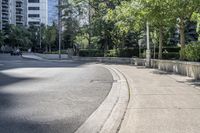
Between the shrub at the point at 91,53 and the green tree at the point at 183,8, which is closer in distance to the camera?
the green tree at the point at 183,8

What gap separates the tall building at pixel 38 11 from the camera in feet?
590

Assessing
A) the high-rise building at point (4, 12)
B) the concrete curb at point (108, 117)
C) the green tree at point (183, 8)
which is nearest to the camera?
the concrete curb at point (108, 117)

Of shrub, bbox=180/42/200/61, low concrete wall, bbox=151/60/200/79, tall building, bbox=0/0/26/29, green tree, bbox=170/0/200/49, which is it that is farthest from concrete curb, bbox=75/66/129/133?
tall building, bbox=0/0/26/29

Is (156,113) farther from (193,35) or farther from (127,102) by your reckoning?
(193,35)

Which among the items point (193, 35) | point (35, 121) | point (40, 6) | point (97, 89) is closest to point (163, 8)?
point (97, 89)

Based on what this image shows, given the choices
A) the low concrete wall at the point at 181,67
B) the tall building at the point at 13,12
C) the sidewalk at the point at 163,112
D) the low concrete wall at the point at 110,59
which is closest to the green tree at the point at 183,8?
the low concrete wall at the point at 181,67

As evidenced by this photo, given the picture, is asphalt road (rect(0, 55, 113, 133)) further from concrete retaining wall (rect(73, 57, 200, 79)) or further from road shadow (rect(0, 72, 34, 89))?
concrete retaining wall (rect(73, 57, 200, 79))

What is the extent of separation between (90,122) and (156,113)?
77.7 inches

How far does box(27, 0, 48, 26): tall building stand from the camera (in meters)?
180

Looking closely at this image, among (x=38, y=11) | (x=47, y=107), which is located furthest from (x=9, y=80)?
(x=38, y=11)

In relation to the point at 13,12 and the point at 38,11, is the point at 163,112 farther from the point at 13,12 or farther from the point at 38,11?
the point at 13,12

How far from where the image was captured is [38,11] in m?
181

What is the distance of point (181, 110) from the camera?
11086 mm

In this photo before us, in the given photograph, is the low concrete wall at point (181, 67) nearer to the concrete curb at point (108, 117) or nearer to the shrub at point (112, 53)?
the concrete curb at point (108, 117)
